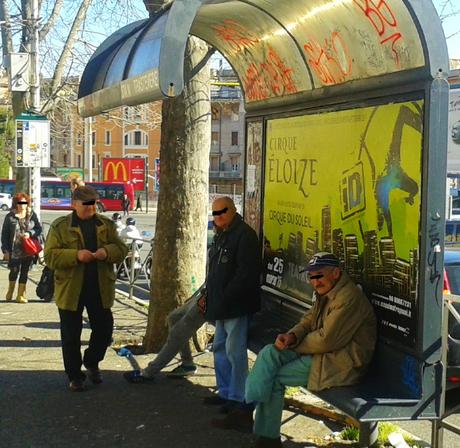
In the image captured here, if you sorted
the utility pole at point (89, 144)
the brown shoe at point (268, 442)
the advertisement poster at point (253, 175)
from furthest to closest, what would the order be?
the utility pole at point (89, 144) → the advertisement poster at point (253, 175) → the brown shoe at point (268, 442)

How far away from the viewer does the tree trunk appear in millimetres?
8125

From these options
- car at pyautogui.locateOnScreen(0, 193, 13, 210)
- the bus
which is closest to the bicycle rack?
the bus

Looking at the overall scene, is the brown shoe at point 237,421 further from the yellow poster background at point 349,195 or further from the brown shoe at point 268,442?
the yellow poster background at point 349,195

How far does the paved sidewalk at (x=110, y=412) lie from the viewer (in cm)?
567

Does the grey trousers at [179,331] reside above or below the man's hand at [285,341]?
below

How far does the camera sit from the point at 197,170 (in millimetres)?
8211

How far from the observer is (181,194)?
26.7 ft

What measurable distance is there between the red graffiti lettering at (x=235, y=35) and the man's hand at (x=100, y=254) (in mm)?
2183

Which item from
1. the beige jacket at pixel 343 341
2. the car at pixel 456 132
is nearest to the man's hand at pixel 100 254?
the beige jacket at pixel 343 341

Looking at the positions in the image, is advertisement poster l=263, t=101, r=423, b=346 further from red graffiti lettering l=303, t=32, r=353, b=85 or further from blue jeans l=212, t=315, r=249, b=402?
blue jeans l=212, t=315, r=249, b=402

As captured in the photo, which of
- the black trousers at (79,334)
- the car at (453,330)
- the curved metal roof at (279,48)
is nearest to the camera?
the curved metal roof at (279,48)

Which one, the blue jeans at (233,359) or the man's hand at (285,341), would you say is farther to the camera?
the blue jeans at (233,359)

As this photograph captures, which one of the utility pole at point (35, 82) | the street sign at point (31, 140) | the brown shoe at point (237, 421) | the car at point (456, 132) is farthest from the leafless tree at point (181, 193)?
the utility pole at point (35, 82)

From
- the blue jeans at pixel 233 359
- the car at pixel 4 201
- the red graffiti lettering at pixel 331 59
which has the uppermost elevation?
the red graffiti lettering at pixel 331 59
